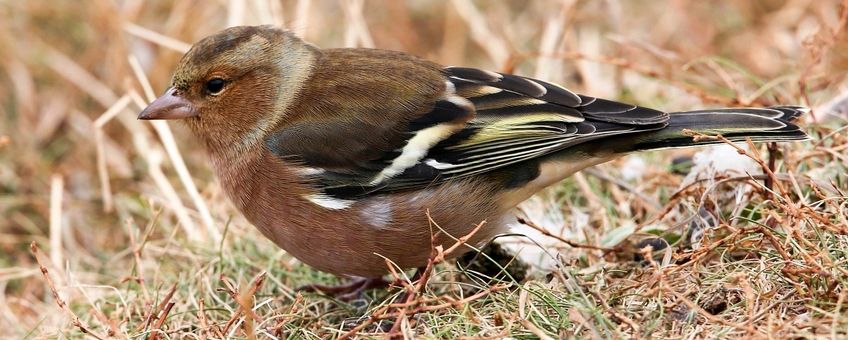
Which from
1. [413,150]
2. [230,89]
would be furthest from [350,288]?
[230,89]

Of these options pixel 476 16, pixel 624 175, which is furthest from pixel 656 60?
pixel 624 175

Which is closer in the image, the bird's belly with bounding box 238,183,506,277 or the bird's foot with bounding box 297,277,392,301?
the bird's belly with bounding box 238,183,506,277

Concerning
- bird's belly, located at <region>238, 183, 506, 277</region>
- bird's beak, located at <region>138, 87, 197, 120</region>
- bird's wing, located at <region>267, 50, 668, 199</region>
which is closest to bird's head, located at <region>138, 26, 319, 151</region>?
bird's beak, located at <region>138, 87, 197, 120</region>

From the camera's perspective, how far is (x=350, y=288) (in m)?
3.97

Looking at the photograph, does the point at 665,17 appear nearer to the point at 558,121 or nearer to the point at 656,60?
the point at 656,60

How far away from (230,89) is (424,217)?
97cm

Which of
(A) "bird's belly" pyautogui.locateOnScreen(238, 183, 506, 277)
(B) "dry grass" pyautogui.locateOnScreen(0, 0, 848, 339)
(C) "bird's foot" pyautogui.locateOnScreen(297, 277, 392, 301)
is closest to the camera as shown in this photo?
(B) "dry grass" pyautogui.locateOnScreen(0, 0, 848, 339)

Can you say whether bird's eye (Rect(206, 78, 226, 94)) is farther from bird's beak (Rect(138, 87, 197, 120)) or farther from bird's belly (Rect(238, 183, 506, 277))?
bird's belly (Rect(238, 183, 506, 277))

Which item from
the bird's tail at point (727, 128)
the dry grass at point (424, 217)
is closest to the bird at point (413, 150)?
the bird's tail at point (727, 128)

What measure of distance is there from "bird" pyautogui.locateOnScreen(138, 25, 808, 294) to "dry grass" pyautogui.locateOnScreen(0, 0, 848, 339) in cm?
22

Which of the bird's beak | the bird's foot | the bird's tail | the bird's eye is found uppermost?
the bird's tail

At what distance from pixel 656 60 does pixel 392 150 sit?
3.32m

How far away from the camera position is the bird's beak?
3828 millimetres

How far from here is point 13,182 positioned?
548 centimetres
